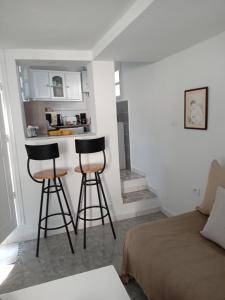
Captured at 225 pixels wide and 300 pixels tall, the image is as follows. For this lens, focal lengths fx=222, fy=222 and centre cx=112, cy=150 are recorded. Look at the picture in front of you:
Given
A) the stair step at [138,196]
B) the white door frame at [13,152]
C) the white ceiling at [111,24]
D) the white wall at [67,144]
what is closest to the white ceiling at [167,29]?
the white ceiling at [111,24]

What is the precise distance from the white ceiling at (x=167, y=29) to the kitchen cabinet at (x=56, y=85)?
2381 mm

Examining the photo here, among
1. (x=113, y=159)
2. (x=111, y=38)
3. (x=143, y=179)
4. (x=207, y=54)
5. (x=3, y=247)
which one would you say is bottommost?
(x=3, y=247)

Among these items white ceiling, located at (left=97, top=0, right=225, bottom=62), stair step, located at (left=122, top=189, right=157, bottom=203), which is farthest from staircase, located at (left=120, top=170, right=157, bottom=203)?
white ceiling, located at (left=97, top=0, right=225, bottom=62)

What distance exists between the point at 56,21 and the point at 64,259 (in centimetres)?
232

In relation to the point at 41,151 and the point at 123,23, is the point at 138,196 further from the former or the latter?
the point at 123,23

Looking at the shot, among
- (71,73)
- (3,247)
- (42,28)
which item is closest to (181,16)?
(42,28)

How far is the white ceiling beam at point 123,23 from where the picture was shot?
1503 mm

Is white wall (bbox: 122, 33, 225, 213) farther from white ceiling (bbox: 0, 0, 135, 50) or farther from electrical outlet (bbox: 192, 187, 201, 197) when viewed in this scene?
white ceiling (bbox: 0, 0, 135, 50)

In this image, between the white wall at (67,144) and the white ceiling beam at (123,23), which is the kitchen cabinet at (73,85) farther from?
the white ceiling beam at (123,23)

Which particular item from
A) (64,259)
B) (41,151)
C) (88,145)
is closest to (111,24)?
(88,145)

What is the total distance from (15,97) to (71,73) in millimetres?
2533

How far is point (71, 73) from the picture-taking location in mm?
4887

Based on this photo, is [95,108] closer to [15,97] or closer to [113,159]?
[113,159]

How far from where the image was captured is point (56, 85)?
480 cm
